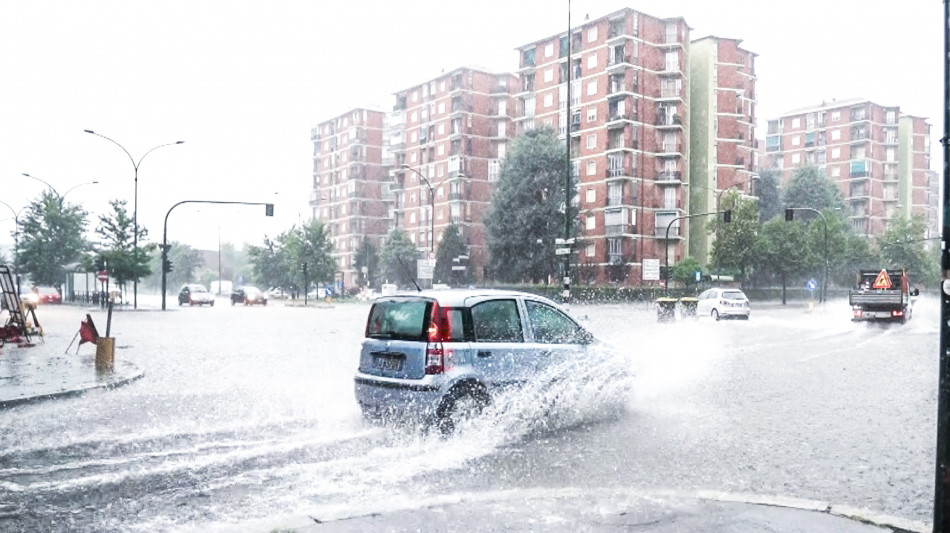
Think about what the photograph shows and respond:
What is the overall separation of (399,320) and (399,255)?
7626cm

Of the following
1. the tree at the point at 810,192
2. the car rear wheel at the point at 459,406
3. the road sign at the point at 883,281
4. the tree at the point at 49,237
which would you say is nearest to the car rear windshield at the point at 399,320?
the car rear wheel at the point at 459,406

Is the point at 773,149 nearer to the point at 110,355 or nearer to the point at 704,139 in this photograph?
the point at 704,139

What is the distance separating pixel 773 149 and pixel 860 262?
135ft

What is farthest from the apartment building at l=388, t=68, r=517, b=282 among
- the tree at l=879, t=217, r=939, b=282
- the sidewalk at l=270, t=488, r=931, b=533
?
the sidewalk at l=270, t=488, r=931, b=533

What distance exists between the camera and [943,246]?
4.46 meters

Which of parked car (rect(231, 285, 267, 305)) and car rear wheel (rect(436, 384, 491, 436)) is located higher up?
car rear wheel (rect(436, 384, 491, 436))

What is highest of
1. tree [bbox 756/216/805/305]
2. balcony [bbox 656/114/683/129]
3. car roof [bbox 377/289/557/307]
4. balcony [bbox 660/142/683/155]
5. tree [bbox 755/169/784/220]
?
balcony [bbox 656/114/683/129]

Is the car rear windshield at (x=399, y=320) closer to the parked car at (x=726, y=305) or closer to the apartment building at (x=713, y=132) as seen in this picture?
the parked car at (x=726, y=305)

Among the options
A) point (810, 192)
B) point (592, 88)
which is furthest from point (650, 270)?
point (810, 192)

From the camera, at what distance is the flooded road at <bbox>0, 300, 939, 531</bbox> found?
5.55 m

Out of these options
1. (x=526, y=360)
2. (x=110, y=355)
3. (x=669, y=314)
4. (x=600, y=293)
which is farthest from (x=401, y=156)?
(x=526, y=360)

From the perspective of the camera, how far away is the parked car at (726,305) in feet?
121

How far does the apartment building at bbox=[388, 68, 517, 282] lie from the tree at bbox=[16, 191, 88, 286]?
32.8m

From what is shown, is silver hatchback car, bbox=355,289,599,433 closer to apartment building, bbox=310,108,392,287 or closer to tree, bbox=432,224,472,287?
tree, bbox=432,224,472,287
